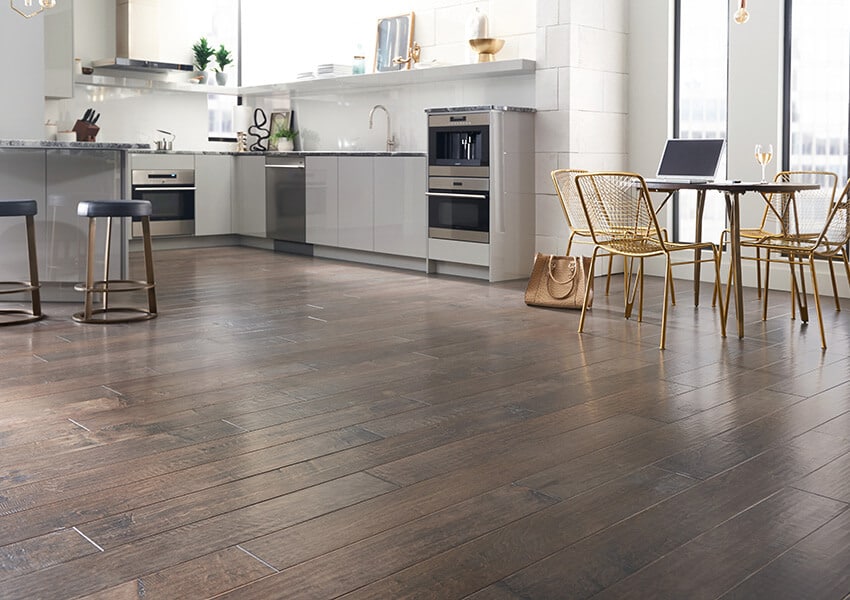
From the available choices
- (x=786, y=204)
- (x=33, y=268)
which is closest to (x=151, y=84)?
(x=33, y=268)

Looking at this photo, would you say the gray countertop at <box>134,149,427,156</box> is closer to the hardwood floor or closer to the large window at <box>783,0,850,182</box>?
the large window at <box>783,0,850,182</box>

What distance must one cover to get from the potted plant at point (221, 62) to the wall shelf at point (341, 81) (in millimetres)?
106

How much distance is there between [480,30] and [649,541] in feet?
17.6

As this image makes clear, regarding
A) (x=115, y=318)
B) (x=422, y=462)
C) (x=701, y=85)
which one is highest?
(x=701, y=85)

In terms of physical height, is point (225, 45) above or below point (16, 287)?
above

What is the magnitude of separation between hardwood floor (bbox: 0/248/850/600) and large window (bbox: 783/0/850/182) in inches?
65.5

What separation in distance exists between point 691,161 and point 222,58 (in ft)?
18.5

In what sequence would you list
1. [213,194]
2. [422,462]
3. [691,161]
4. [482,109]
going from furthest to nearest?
[213,194] → [482,109] → [691,161] → [422,462]

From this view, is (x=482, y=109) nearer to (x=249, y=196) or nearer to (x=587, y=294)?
(x=587, y=294)

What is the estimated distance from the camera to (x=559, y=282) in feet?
17.2

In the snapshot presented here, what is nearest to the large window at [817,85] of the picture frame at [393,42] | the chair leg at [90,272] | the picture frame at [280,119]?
the picture frame at [393,42]

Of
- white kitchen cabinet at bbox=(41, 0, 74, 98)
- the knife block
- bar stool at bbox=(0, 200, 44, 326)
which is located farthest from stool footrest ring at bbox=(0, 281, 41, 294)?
white kitchen cabinet at bbox=(41, 0, 74, 98)

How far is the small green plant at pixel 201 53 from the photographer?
9023 millimetres

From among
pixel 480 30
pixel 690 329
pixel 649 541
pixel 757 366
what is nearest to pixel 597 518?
pixel 649 541
